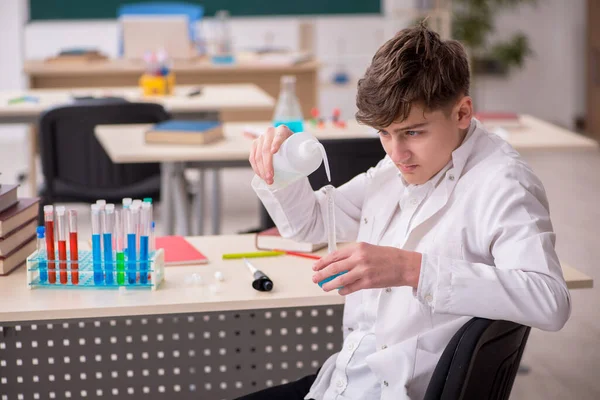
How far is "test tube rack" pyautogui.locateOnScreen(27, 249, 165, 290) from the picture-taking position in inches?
67.0

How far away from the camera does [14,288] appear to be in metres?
1.71

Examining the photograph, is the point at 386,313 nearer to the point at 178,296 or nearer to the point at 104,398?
the point at 178,296

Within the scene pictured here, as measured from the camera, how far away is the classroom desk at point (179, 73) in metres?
5.75

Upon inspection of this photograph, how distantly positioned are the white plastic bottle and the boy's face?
0.39 feet

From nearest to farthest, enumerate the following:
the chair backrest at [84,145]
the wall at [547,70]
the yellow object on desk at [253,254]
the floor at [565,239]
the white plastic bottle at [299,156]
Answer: the white plastic bottle at [299,156]
the yellow object on desk at [253,254]
the floor at [565,239]
the chair backrest at [84,145]
the wall at [547,70]

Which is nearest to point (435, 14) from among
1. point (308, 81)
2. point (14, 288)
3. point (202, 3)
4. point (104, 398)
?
point (308, 81)

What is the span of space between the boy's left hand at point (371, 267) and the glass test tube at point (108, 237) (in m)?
0.59

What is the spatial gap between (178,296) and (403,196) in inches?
18.8

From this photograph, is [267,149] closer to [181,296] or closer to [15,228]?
[181,296]

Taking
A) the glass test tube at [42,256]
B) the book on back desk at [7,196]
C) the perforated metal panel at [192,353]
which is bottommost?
the perforated metal panel at [192,353]

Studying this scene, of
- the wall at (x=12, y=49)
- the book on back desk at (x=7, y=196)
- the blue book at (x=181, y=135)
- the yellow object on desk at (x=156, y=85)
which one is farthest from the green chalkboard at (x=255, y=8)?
the book on back desk at (x=7, y=196)

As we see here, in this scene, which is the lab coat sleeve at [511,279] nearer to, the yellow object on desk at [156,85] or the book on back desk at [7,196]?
the book on back desk at [7,196]

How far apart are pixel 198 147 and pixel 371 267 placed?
2054 millimetres

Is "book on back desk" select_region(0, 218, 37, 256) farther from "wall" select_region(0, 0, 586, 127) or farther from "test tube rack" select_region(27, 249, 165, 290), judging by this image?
"wall" select_region(0, 0, 586, 127)
